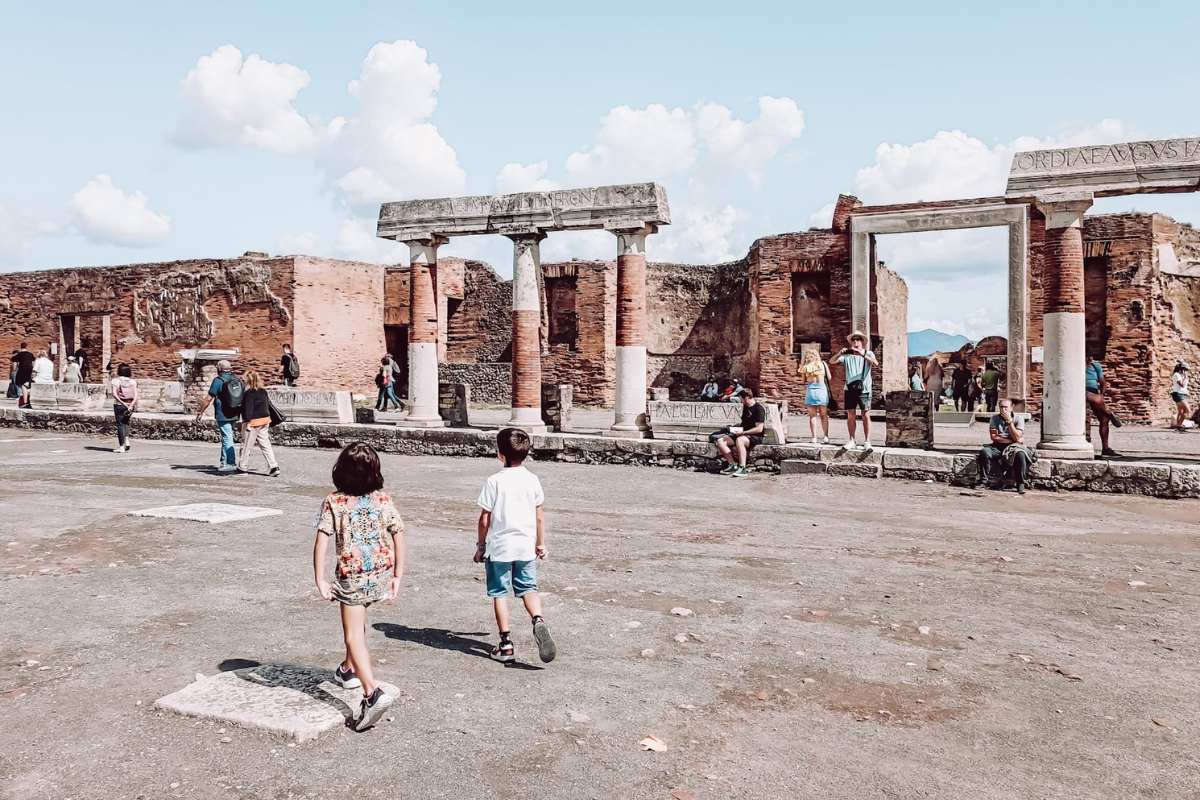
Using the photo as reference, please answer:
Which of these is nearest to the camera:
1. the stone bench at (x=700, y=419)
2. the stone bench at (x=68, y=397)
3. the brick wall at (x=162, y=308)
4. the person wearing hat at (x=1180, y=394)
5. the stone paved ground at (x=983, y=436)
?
the stone bench at (x=700, y=419)

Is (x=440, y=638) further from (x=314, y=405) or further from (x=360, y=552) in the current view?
(x=314, y=405)

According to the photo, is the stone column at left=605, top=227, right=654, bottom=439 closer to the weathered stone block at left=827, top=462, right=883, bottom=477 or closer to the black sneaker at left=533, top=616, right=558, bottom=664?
the weathered stone block at left=827, top=462, right=883, bottom=477

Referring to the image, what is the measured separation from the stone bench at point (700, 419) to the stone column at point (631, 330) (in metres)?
0.35

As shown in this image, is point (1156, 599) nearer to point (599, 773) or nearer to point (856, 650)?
point (856, 650)

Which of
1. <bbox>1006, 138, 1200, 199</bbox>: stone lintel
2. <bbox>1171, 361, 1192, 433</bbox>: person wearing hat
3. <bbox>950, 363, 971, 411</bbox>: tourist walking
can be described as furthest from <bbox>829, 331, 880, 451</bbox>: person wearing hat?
<bbox>950, 363, 971, 411</bbox>: tourist walking

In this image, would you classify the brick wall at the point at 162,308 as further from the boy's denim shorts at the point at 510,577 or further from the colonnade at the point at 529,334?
the boy's denim shorts at the point at 510,577

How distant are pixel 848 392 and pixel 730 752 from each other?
9.12 metres

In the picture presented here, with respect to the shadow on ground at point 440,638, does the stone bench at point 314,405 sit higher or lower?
higher

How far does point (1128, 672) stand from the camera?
4598 mm

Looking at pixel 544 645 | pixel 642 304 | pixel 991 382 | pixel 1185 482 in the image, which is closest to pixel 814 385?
pixel 642 304

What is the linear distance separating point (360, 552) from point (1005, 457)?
9.34m

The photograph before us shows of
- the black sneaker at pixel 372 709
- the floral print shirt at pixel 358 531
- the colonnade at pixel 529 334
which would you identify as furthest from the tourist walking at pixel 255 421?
the black sneaker at pixel 372 709

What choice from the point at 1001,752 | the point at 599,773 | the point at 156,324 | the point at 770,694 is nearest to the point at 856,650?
the point at 770,694

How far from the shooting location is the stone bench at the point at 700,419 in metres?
12.8
